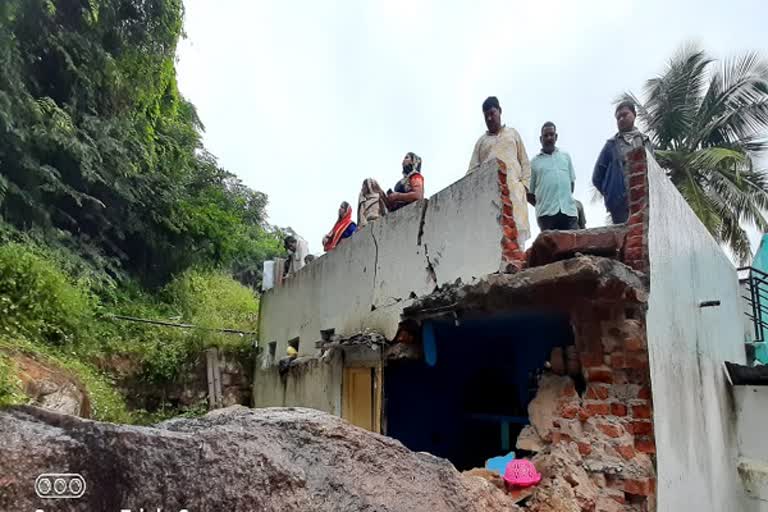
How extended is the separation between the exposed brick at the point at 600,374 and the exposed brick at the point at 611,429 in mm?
285

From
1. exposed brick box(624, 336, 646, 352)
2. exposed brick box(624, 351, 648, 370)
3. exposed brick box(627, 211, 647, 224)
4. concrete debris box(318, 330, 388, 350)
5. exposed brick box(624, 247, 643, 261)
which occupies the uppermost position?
exposed brick box(627, 211, 647, 224)

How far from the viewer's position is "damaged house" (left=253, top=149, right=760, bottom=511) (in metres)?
3.42

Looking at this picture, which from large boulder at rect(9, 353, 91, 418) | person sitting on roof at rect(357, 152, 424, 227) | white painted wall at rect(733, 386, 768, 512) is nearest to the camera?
white painted wall at rect(733, 386, 768, 512)

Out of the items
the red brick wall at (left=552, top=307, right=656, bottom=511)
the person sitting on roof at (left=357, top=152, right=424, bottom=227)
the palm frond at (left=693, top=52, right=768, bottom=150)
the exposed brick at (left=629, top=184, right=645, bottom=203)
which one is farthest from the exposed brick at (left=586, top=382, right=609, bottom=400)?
the palm frond at (left=693, top=52, right=768, bottom=150)

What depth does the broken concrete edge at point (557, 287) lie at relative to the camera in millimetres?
3258

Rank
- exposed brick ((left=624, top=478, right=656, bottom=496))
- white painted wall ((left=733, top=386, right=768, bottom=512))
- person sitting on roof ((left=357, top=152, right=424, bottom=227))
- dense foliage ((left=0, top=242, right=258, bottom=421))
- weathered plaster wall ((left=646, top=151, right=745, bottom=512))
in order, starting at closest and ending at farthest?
exposed brick ((left=624, top=478, right=656, bottom=496)) → weathered plaster wall ((left=646, top=151, right=745, bottom=512)) → white painted wall ((left=733, top=386, right=768, bottom=512)) → person sitting on roof ((left=357, top=152, right=424, bottom=227)) → dense foliage ((left=0, top=242, right=258, bottom=421))

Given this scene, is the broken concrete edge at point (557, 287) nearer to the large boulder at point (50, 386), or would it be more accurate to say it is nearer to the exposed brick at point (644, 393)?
the exposed brick at point (644, 393)

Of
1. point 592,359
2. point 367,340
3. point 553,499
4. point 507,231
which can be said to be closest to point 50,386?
point 367,340

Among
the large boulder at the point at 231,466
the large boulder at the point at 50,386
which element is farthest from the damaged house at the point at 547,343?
the large boulder at the point at 50,386

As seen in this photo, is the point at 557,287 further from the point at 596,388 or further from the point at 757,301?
the point at 757,301

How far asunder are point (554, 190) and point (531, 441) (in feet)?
7.19

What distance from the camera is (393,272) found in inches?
231

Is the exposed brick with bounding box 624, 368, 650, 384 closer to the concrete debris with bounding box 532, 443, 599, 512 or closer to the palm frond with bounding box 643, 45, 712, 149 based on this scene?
the concrete debris with bounding box 532, 443, 599, 512

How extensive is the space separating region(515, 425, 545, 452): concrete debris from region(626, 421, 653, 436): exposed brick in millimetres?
658
